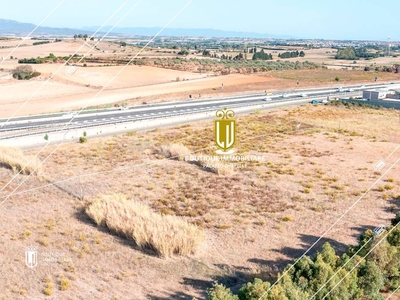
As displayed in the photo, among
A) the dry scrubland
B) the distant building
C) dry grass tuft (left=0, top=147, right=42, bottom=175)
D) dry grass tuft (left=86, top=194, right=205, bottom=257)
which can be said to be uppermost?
the distant building

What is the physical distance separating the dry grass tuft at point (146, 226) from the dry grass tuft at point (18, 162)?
6803 mm

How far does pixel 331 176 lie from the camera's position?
23781 mm

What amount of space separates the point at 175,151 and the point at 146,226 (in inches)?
480

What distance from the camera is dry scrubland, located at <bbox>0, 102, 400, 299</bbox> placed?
13.2m

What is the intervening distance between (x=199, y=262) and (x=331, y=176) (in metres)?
12.0

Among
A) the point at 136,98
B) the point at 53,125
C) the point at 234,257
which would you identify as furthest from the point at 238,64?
the point at 234,257

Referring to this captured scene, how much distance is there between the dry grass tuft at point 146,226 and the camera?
14688mm

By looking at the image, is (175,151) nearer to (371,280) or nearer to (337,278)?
(337,278)

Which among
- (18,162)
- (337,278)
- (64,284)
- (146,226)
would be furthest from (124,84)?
(337,278)

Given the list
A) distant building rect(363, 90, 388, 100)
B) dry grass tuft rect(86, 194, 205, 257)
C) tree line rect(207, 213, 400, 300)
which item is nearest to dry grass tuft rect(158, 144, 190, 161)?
dry grass tuft rect(86, 194, 205, 257)

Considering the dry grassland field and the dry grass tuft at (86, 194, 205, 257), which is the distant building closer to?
the dry grassland field

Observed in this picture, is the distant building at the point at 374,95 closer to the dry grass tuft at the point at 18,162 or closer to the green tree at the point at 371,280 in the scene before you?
the dry grass tuft at the point at 18,162

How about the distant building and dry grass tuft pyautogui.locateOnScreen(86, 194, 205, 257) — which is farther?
the distant building

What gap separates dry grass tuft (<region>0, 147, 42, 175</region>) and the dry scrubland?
1.95 ft
